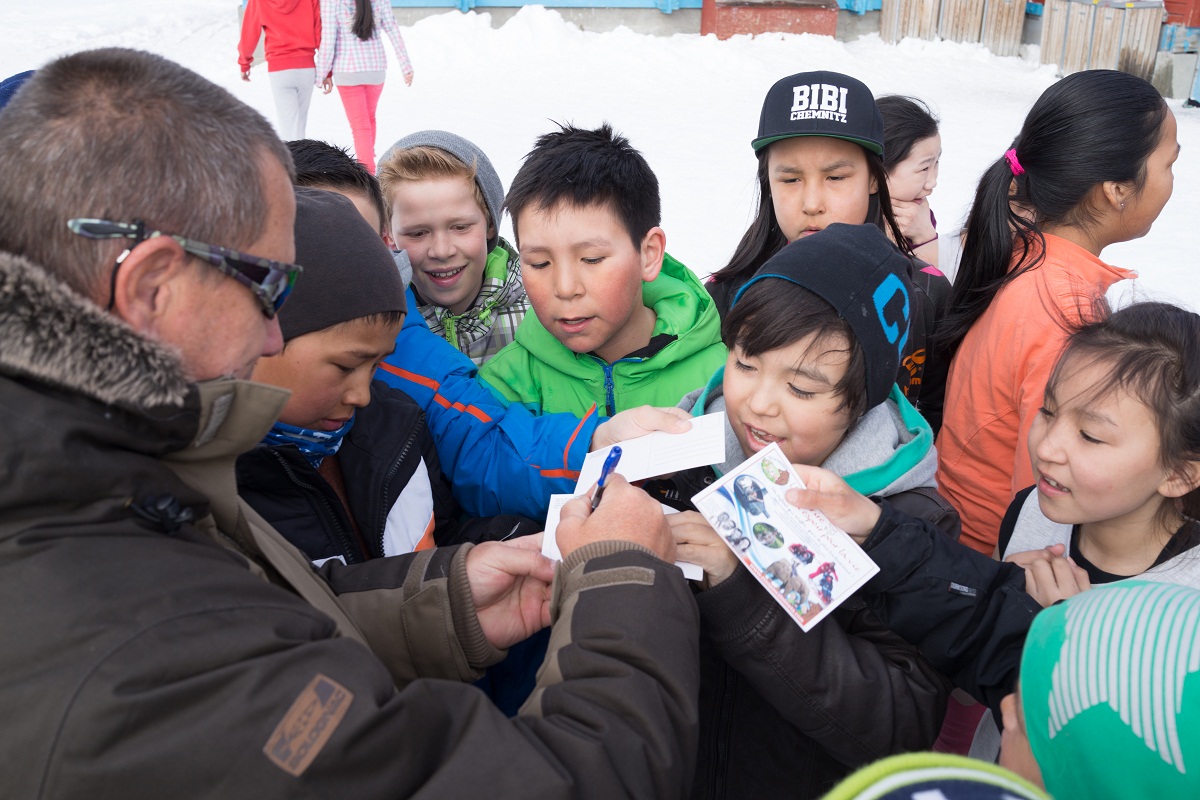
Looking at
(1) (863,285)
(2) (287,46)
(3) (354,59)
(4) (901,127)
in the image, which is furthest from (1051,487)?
(2) (287,46)

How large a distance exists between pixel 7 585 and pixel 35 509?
96 mm

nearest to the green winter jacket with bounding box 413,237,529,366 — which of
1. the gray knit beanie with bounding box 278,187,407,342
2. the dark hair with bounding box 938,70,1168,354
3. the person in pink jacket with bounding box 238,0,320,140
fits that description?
the gray knit beanie with bounding box 278,187,407,342

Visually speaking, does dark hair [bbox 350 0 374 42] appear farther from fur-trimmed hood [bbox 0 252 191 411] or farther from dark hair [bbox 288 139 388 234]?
fur-trimmed hood [bbox 0 252 191 411]

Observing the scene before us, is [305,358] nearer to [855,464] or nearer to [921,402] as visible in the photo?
[855,464]

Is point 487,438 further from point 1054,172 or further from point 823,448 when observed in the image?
point 1054,172

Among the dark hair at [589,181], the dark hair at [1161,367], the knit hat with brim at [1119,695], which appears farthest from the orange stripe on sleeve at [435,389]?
the knit hat with brim at [1119,695]

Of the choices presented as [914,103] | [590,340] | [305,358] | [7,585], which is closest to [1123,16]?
[914,103]

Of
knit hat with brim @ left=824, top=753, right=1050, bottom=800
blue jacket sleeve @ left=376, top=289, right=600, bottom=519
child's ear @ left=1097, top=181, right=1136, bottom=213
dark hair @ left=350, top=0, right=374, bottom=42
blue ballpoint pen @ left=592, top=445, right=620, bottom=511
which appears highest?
dark hair @ left=350, top=0, right=374, bottom=42

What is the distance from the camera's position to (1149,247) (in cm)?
737

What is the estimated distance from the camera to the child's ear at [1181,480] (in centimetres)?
188

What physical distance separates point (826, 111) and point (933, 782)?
2.62 m

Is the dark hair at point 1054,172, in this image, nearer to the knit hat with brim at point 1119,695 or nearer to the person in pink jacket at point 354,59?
the knit hat with brim at point 1119,695

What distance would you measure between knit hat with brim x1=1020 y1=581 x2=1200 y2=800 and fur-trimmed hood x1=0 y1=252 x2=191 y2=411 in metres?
1.25

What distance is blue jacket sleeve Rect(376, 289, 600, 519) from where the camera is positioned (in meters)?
2.45
